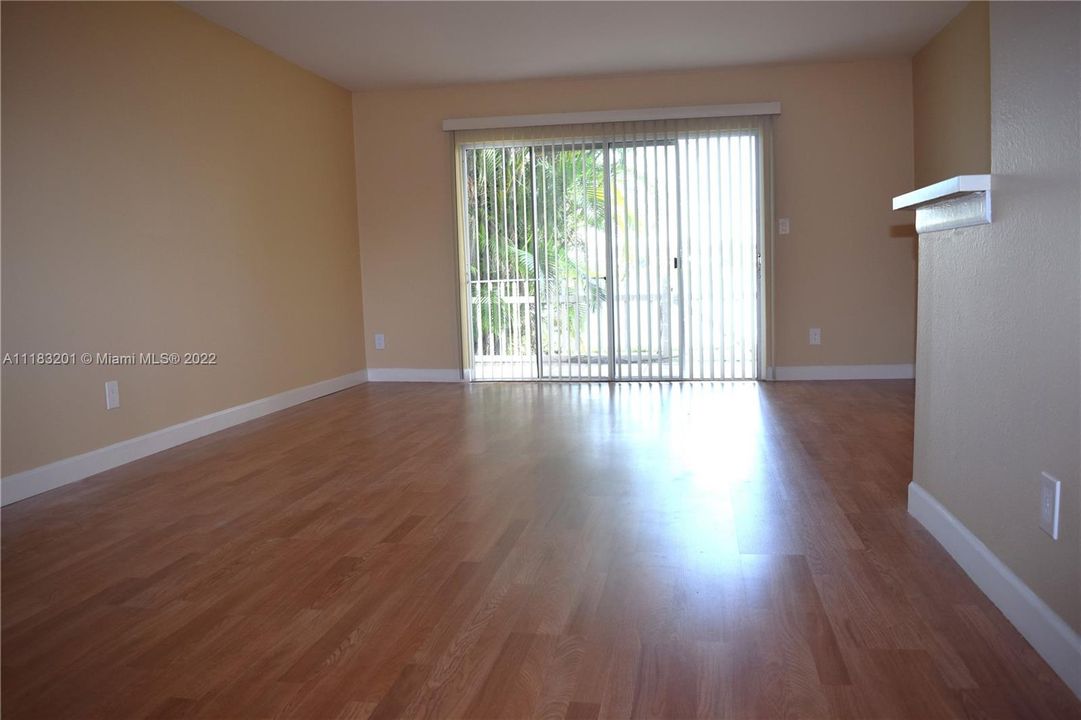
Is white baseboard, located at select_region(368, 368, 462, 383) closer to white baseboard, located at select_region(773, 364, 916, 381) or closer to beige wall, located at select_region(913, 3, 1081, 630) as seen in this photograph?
white baseboard, located at select_region(773, 364, 916, 381)

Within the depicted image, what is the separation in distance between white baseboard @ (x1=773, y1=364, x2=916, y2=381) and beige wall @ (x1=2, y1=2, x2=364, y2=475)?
3.60 metres

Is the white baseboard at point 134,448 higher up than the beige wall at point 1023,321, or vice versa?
the beige wall at point 1023,321

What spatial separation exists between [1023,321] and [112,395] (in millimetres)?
3871

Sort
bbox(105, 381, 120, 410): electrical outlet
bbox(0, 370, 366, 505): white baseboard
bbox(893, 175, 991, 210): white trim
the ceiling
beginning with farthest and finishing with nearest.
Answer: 1. the ceiling
2. bbox(105, 381, 120, 410): electrical outlet
3. bbox(0, 370, 366, 505): white baseboard
4. bbox(893, 175, 991, 210): white trim

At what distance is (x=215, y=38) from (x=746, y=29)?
3290mm

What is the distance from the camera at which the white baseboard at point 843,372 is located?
21.5 feet

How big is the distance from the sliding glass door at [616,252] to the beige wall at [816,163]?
9.9 inches

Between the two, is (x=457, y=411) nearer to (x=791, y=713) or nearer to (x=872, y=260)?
(x=872, y=260)

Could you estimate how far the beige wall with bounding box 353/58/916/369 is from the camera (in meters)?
6.41

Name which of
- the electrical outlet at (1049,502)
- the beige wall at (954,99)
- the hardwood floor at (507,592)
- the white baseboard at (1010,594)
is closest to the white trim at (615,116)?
→ the beige wall at (954,99)

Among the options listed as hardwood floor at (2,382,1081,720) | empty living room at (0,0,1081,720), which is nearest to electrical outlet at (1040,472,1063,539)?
empty living room at (0,0,1081,720)

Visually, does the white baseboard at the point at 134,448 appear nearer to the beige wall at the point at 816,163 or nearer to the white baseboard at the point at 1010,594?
the beige wall at the point at 816,163

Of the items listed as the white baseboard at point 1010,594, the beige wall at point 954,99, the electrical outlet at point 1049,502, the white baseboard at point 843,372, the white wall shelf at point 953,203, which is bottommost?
the white baseboard at point 1010,594

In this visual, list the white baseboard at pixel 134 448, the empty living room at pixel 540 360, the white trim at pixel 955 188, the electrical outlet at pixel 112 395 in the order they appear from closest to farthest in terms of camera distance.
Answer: the empty living room at pixel 540 360
the white trim at pixel 955 188
the white baseboard at pixel 134 448
the electrical outlet at pixel 112 395
